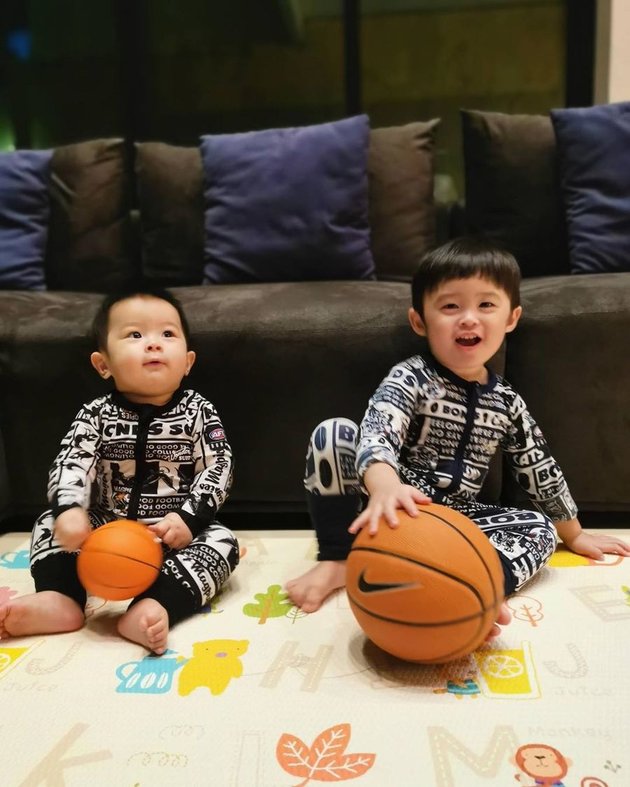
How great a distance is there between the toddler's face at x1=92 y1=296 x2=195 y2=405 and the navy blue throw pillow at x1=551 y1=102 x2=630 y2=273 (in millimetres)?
1289

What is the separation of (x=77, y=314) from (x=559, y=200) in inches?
59.7

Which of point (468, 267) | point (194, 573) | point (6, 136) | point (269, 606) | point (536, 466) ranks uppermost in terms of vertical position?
point (6, 136)

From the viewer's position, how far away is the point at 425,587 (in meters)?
1.10

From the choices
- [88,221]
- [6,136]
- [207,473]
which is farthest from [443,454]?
[6,136]

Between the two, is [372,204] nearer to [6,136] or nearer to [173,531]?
[173,531]

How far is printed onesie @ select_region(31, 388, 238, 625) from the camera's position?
58.2 inches

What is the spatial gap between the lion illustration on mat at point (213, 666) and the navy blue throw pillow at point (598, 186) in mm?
1531

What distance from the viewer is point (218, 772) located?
99cm

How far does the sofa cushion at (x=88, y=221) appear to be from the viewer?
2391 millimetres

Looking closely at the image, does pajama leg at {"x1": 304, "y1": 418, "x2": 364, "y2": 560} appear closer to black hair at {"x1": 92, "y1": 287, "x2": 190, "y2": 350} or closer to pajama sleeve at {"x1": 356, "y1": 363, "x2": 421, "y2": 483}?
pajama sleeve at {"x1": 356, "y1": 363, "x2": 421, "y2": 483}

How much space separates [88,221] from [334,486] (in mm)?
1451

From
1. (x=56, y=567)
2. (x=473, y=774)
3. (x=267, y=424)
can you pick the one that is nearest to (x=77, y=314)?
(x=267, y=424)

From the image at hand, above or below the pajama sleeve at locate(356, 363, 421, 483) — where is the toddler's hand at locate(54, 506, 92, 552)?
below

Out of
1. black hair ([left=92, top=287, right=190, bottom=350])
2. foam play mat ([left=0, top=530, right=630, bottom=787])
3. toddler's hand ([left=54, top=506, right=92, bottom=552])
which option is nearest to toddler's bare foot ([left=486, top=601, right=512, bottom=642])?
foam play mat ([left=0, top=530, right=630, bottom=787])
